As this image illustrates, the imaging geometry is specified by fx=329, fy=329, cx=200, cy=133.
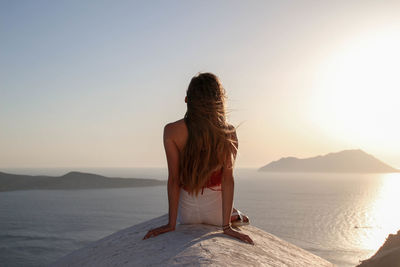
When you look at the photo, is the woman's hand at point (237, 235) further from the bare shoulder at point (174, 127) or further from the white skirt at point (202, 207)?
the bare shoulder at point (174, 127)

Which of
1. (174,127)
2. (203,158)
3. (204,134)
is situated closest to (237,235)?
(203,158)

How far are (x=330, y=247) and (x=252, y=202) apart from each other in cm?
4050

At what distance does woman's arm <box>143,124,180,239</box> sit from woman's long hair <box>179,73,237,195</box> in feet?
0.26

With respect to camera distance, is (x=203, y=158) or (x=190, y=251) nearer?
(x=190, y=251)

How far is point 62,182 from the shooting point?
4813 inches

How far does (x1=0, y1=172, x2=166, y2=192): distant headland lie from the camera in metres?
110

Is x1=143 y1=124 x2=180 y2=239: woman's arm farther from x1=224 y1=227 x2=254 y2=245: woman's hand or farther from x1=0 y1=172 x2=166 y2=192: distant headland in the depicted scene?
x1=0 y1=172 x2=166 y2=192: distant headland

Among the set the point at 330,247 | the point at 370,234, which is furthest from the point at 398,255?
the point at 370,234

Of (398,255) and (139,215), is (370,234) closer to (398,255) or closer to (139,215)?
(139,215)

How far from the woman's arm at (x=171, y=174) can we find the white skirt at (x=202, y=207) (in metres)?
0.16

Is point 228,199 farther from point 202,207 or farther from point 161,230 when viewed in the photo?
point 161,230

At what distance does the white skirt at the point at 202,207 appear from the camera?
373cm

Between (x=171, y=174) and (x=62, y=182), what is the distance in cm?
13031

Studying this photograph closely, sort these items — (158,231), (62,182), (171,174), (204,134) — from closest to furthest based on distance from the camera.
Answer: (204,134), (171,174), (158,231), (62,182)
